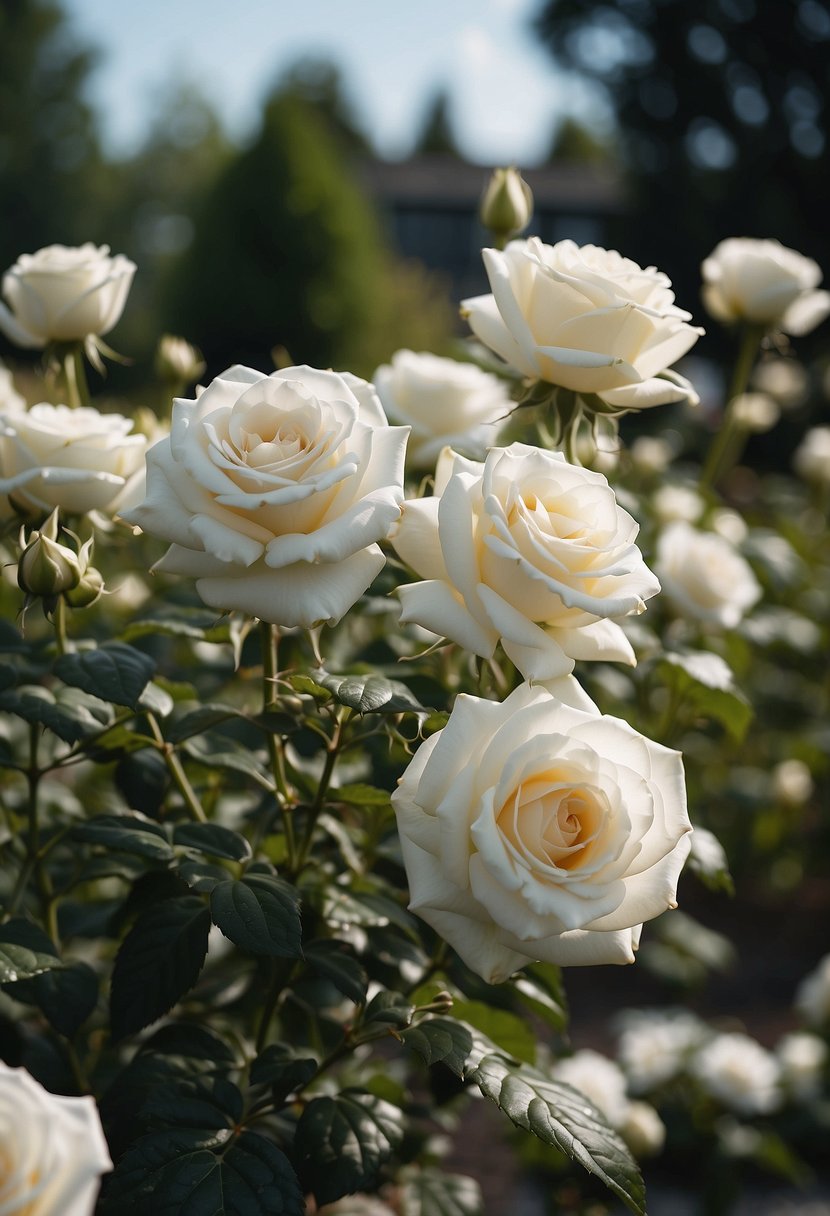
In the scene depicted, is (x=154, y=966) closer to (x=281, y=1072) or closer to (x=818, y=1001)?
(x=281, y=1072)

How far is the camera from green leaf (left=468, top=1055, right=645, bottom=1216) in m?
0.86

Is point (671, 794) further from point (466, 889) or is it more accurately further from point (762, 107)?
point (762, 107)

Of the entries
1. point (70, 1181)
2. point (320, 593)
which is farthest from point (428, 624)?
point (70, 1181)

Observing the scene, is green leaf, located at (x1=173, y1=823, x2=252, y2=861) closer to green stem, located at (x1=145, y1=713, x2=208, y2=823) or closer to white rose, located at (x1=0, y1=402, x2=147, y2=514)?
green stem, located at (x1=145, y1=713, x2=208, y2=823)

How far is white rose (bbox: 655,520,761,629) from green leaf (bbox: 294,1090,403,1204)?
2.61 feet

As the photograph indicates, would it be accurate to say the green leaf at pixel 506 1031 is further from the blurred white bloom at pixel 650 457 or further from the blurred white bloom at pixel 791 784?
the blurred white bloom at pixel 791 784

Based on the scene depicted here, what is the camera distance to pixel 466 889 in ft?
2.56

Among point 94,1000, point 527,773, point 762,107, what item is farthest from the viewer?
point 762,107

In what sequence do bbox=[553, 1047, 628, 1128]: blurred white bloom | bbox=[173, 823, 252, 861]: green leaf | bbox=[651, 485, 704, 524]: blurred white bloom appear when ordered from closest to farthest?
1. bbox=[173, 823, 252, 861]: green leaf
2. bbox=[651, 485, 704, 524]: blurred white bloom
3. bbox=[553, 1047, 628, 1128]: blurred white bloom

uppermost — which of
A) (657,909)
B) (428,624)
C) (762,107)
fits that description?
(428,624)

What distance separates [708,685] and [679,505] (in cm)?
75

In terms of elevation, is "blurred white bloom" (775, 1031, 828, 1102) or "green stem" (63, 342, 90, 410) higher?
"green stem" (63, 342, 90, 410)

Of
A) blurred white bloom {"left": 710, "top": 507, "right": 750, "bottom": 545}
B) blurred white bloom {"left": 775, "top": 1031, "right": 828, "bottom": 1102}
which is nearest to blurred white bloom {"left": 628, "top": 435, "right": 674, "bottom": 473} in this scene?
blurred white bloom {"left": 710, "top": 507, "right": 750, "bottom": 545}

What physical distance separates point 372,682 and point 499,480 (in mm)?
179
